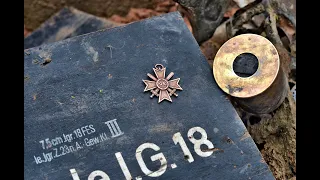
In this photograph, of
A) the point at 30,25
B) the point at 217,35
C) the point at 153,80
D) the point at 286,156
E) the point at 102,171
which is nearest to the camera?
the point at 102,171

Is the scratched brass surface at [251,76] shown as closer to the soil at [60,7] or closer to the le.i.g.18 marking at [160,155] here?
the le.i.g.18 marking at [160,155]

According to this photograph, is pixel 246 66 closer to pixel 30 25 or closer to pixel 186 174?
pixel 186 174

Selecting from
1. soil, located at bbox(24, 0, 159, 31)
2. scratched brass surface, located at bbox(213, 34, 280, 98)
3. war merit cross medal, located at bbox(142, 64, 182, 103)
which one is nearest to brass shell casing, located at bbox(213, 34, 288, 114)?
scratched brass surface, located at bbox(213, 34, 280, 98)

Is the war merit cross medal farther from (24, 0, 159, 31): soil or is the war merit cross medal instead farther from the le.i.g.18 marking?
(24, 0, 159, 31): soil

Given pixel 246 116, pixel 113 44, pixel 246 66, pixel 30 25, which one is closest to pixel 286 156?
pixel 246 116

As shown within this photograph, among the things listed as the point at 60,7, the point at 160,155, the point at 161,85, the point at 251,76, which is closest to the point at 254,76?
the point at 251,76

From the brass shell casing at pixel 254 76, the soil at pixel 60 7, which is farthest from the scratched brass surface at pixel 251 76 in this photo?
the soil at pixel 60 7

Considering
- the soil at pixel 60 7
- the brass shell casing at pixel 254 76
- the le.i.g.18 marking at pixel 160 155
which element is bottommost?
the le.i.g.18 marking at pixel 160 155

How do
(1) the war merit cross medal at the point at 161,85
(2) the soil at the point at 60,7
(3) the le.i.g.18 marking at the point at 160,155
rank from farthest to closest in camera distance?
(2) the soil at the point at 60,7 → (1) the war merit cross medal at the point at 161,85 → (3) the le.i.g.18 marking at the point at 160,155

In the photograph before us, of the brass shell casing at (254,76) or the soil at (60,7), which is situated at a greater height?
the soil at (60,7)
